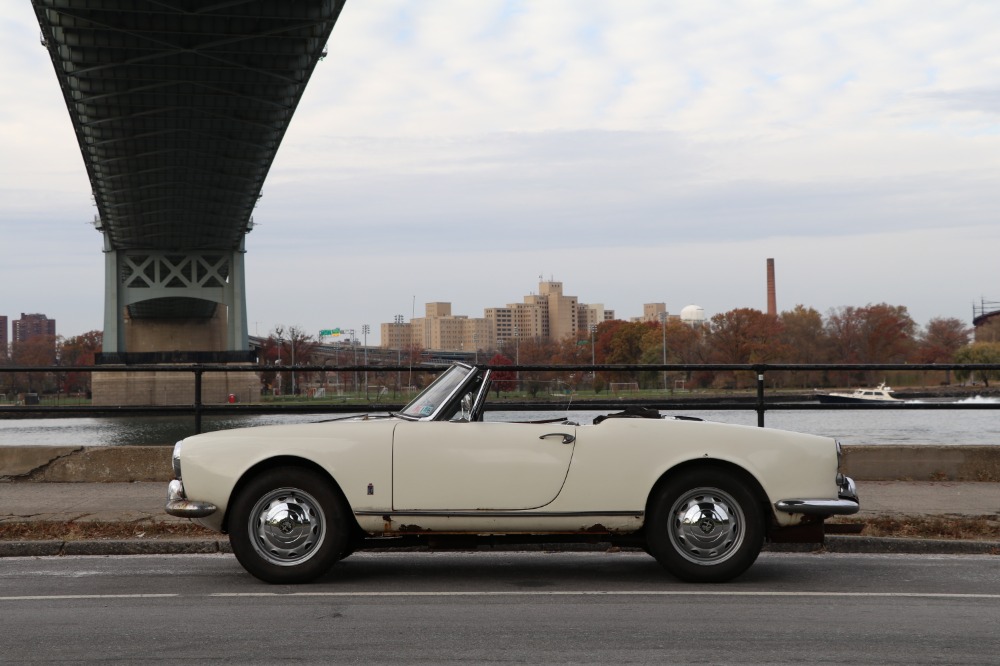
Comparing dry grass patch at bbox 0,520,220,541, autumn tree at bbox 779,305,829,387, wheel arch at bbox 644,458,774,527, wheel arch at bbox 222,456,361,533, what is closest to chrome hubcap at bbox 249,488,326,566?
wheel arch at bbox 222,456,361,533

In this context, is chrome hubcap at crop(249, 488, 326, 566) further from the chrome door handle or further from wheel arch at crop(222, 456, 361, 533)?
the chrome door handle

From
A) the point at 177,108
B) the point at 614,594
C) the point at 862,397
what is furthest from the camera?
the point at 862,397

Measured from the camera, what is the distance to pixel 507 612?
5551mm

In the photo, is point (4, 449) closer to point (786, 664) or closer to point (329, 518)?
point (329, 518)

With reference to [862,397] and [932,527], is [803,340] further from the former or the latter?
[932,527]

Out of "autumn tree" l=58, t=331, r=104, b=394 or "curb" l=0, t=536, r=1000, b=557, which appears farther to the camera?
"autumn tree" l=58, t=331, r=104, b=394

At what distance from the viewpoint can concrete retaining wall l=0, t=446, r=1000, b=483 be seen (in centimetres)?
1059

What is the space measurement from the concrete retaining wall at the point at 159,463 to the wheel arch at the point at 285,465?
15.9ft

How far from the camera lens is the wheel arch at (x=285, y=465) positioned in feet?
20.5

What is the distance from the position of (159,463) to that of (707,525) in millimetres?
6503

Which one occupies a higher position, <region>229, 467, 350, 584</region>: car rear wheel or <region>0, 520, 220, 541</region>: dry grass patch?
<region>229, 467, 350, 584</region>: car rear wheel

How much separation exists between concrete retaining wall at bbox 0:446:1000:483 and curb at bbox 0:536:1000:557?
A: 3008 millimetres

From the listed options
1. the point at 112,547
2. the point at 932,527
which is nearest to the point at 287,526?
the point at 112,547

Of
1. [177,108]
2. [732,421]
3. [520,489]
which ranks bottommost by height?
[732,421]
